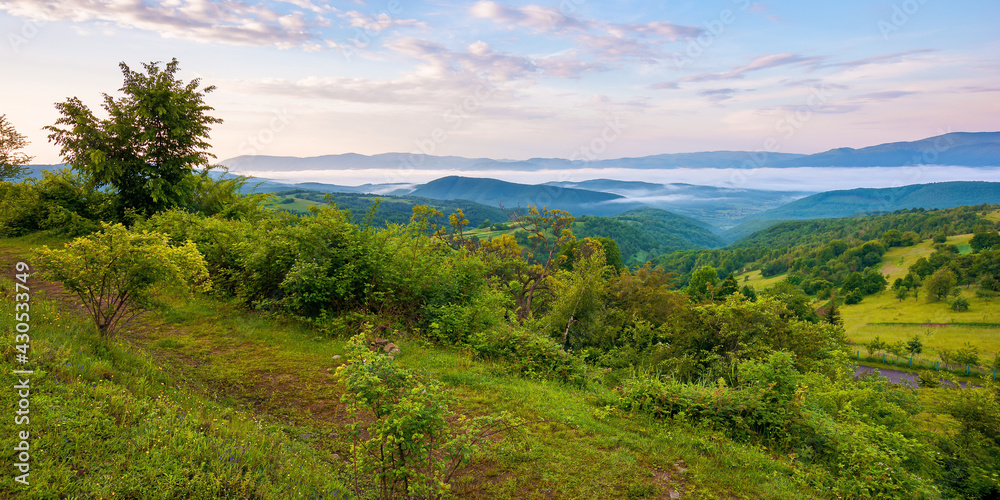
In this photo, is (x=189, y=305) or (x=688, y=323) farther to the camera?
(x=688, y=323)

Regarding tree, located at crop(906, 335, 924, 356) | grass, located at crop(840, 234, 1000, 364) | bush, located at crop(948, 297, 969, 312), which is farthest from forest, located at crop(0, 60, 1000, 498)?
bush, located at crop(948, 297, 969, 312)

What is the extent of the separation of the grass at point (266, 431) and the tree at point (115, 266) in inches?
27.2

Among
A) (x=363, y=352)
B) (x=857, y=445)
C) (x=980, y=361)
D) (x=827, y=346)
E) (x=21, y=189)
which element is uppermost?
(x=21, y=189)

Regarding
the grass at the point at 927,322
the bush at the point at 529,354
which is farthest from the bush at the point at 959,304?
the bush at the point at 529,354

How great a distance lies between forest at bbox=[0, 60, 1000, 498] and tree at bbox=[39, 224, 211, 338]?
31 millimetres

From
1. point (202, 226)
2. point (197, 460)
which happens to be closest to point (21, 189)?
point (202, 226)

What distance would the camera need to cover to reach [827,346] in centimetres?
1580

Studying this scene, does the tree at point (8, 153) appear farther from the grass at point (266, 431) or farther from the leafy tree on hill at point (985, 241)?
the leafy tree on hill at point (985, 241)

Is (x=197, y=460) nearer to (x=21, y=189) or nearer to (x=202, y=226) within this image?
(x=202, y=226)

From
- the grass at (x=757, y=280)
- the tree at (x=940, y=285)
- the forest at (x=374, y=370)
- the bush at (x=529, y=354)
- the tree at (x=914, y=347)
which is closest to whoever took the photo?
the forest at (x=374, y=370)

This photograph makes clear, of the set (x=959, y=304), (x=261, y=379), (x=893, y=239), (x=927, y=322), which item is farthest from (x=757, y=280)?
(x=261, y=379)

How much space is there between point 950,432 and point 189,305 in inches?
839

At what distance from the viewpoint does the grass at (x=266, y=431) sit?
137 inches

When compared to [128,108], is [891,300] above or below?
below
